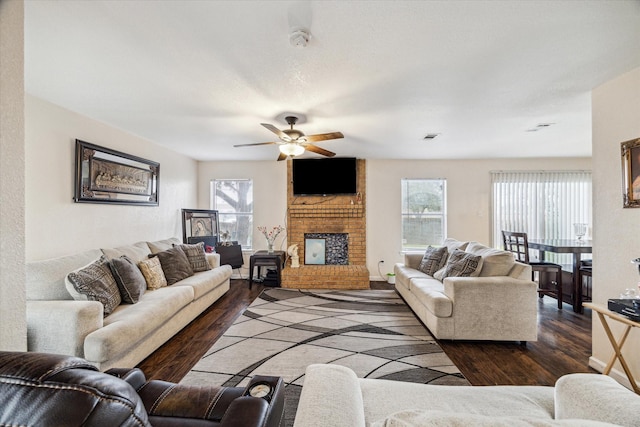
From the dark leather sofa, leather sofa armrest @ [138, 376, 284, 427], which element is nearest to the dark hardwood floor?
leather sofa armrest @ [138, 376, 284, 427]

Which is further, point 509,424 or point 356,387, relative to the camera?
point 356,387

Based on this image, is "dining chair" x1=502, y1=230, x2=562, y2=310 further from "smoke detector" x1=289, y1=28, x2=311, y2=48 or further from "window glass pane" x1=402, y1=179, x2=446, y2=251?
"smoke detector" x1=289, y1=28, x2=311, y2=48

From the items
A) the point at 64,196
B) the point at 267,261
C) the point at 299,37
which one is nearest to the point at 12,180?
Answer: the point at 299,37

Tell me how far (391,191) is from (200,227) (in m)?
3.78

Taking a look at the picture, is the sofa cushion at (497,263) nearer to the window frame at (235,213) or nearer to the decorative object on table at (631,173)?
the decorative object on table at (631,173)

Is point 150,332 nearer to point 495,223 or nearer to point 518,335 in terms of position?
point 518,335

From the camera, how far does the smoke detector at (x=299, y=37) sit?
1.62m

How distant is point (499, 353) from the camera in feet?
8.75

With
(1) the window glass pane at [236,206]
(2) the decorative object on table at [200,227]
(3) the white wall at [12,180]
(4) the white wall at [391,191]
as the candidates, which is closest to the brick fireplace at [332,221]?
(4) the white wall at [391,191]

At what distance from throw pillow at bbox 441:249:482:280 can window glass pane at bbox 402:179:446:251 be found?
2.30 metres

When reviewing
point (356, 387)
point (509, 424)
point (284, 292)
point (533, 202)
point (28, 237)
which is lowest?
point (284, 292)

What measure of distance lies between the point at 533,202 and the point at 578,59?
4144mm

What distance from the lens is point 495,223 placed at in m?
5.41

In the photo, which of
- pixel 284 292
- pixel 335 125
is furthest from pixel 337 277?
pixel 335 125
